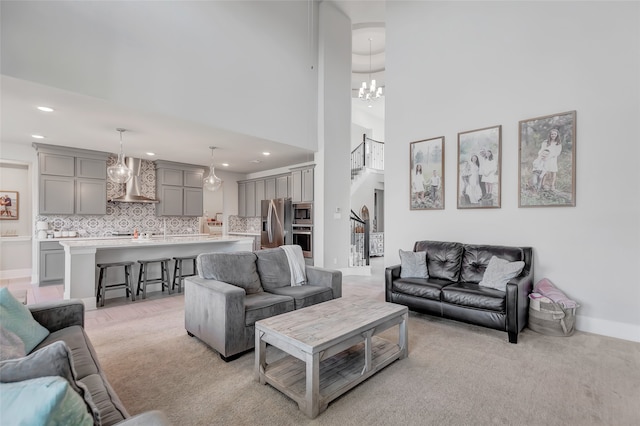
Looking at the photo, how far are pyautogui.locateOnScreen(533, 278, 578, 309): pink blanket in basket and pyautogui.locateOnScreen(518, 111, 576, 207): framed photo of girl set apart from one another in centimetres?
94

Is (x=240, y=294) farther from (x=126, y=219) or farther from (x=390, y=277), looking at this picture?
(x=126, y=219)

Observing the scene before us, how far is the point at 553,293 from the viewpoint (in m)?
3.37

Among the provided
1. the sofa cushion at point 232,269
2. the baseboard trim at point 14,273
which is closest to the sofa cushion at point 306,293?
the sofa cushion at point 232,269

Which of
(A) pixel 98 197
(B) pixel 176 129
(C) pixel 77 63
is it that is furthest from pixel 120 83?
(A) pixel 98 197

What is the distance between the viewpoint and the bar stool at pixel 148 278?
471 centimetres

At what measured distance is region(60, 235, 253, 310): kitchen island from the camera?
4.07 m

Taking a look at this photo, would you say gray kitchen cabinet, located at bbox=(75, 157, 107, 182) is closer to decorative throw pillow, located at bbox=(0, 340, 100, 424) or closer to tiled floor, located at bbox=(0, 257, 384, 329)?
tiled floor, located at bbox=(0, 257, 384, 329)

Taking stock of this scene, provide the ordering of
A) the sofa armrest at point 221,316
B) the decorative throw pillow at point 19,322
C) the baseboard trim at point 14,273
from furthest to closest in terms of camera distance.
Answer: the baseboard trim at point 14,273 → the sofa armrest at point 221,316 → the decorative throw pillow at point 19,322

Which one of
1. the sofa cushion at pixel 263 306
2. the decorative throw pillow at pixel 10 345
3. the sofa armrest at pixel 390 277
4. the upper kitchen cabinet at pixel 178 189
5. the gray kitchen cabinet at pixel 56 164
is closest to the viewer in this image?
the decorative throw pillow at pixel 10 345

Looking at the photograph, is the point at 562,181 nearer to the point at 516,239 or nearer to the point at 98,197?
the point at 516,239

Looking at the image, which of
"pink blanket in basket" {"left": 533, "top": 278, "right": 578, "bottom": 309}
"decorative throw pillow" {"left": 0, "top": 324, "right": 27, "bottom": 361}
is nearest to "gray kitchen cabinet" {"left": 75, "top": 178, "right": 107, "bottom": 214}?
"decorative throw pillow" {"left": 0, "top": 324, "right": 27, "bottom": 361}

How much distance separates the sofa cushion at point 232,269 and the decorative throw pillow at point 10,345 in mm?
1534

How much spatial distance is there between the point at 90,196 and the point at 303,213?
444 centimetres

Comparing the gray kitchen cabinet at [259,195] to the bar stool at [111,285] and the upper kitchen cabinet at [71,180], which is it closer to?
the upper kitchen cabinet at [71,180]
